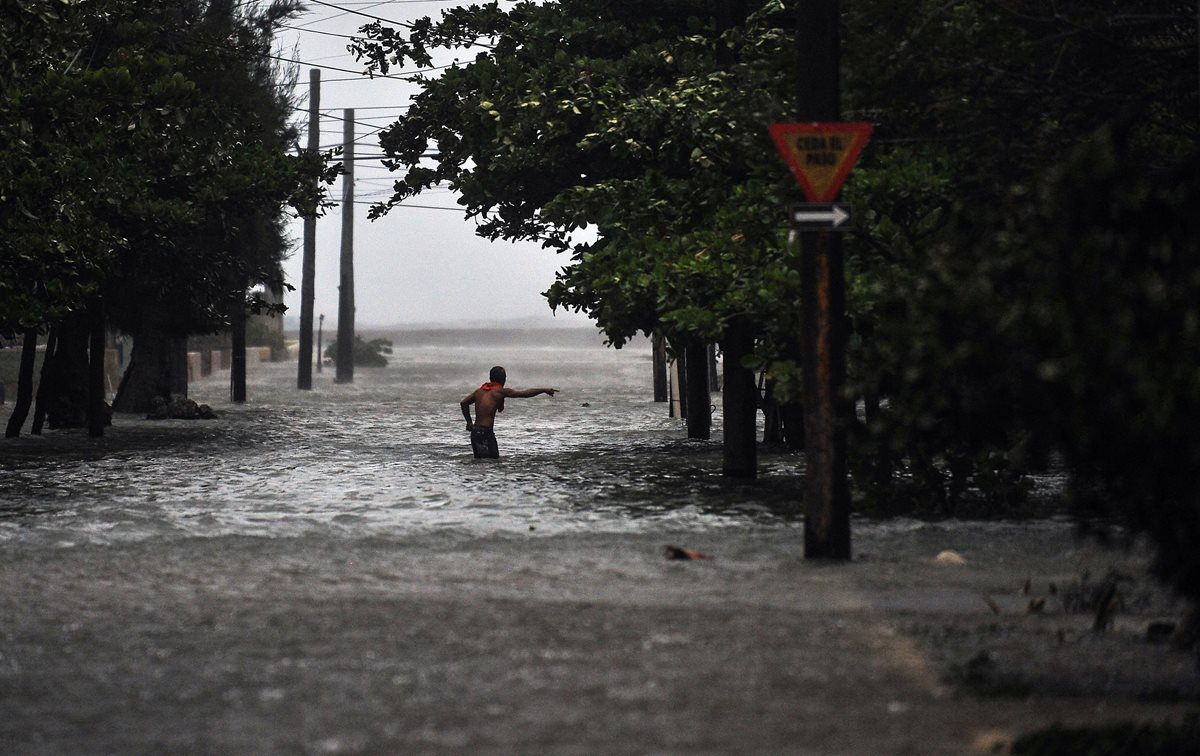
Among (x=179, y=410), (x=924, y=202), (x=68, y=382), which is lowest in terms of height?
(x=179, y=410)

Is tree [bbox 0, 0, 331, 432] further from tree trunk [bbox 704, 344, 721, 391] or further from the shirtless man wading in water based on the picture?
tree trunk [bbox 704, 344, 721, 391]

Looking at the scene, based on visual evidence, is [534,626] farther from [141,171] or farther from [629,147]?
[141,171]

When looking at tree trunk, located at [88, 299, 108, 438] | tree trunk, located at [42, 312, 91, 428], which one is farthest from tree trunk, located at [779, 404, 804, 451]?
tree trunk, located at [42, 312, 91, 428]

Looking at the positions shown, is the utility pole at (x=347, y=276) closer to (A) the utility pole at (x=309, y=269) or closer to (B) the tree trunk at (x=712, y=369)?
(A) the utility pole at (x=309, y=269)

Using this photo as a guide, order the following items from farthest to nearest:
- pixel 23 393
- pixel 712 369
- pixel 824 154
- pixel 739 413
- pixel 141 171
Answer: pixel 712 369 → pixel 23 393 → pixel 141 171 → pixel 739 413 → pixel 824 154

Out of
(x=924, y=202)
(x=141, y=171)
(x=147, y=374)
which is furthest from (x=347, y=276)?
(x=924, y=202)

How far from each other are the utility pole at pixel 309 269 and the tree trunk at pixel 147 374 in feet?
39.2

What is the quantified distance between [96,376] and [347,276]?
30.2 metres

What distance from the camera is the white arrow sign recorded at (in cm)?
1167

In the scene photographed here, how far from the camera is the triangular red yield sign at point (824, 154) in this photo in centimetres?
1184

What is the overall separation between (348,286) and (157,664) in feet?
166

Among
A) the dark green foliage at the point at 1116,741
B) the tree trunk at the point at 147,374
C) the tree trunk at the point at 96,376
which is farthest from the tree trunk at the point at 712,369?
the dark green foliage at the point at 1116,741

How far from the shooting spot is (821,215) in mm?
11695

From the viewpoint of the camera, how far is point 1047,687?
748 centimetres
